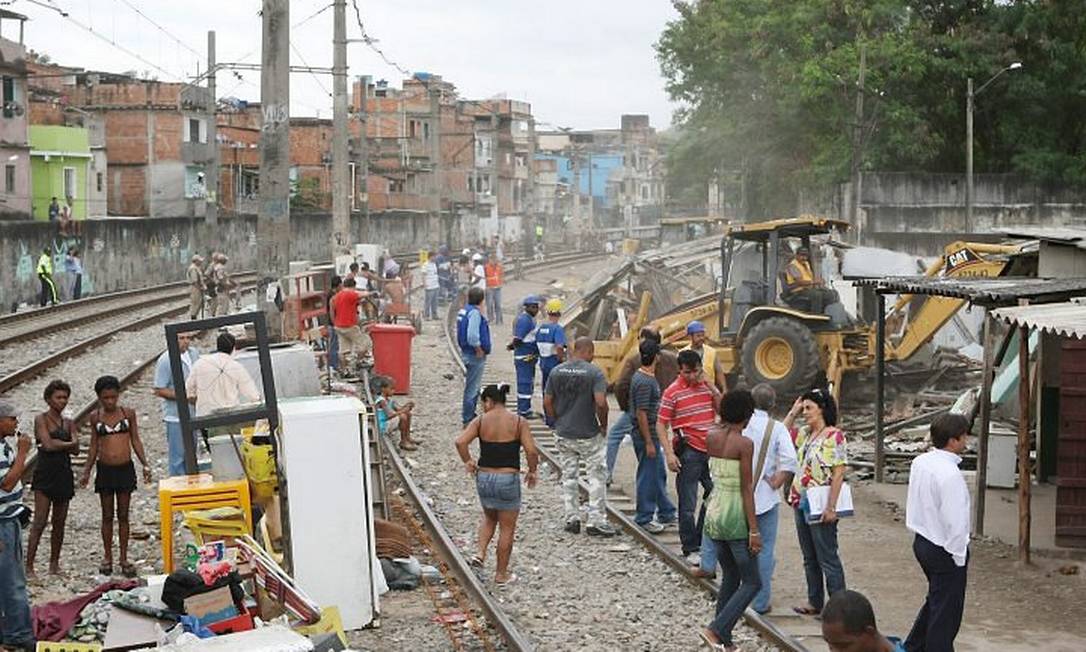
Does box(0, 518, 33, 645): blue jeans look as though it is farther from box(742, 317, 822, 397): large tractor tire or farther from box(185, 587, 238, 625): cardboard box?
box(742, 317, 822, 397): large tractor tire

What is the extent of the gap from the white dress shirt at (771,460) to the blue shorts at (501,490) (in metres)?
2.00

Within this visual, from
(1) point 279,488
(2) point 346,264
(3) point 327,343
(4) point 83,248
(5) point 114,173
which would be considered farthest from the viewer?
(5) point 114,173

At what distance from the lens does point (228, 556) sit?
32.0 ft

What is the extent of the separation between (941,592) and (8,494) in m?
5.64

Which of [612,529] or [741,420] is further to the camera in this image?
[612,529]

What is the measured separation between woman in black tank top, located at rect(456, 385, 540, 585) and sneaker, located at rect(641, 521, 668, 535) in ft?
7.19

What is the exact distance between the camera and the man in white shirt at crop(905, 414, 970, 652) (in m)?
8.59

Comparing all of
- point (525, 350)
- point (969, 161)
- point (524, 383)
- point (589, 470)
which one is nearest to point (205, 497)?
point (589, 470)

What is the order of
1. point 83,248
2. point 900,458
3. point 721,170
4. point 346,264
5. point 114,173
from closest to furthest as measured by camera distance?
1. point 900,458
2. point 346,264
3. point 83,248
4. point 721,170
5. point 114,173

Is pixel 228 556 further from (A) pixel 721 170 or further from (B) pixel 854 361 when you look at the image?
(A) pixel 721 170

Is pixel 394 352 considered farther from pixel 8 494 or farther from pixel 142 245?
pixel 142 245

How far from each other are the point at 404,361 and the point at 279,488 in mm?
12056

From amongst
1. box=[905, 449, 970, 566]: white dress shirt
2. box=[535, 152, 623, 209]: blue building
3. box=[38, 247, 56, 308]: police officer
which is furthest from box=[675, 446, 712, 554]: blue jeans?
Result: box=[535, 152, 623, 209]: blue building

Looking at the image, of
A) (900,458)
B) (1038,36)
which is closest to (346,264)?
(900,458)
